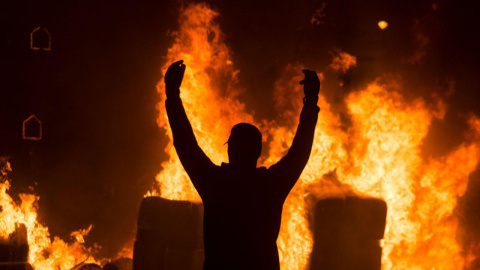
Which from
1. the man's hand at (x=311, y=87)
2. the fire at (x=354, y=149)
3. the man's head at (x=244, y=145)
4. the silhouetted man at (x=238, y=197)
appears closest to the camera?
the silhouetted man at (x=238, y=197)

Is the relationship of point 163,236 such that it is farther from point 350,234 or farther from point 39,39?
point 39,39

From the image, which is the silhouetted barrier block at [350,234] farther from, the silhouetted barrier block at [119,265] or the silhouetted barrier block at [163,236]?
the silhouetted barrier block at [119,265]

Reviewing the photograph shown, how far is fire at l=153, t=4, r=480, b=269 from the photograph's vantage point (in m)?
6.91

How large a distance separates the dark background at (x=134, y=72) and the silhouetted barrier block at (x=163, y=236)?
2615 millimetres

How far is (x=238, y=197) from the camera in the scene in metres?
1.94

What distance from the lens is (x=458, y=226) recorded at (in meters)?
7.41

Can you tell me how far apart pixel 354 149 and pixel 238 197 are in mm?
5613

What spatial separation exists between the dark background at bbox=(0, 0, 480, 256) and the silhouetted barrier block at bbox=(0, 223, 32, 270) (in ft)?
4.30

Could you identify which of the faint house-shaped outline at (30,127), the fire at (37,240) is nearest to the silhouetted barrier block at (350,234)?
the fire at (37,240)

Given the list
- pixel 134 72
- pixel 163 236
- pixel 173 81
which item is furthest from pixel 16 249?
pixel 173 81

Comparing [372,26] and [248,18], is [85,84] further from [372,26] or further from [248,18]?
[372,26]

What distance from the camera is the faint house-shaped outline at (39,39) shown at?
24.6ft

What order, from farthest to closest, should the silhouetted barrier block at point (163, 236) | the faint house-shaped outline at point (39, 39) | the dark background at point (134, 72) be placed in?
the faint house-shaped outline at point (39, 39) < the dark background at point (134, 72) < the silhouetted barrier block at point (163, 236)

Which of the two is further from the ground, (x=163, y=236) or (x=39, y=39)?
(x=39, y=39)
